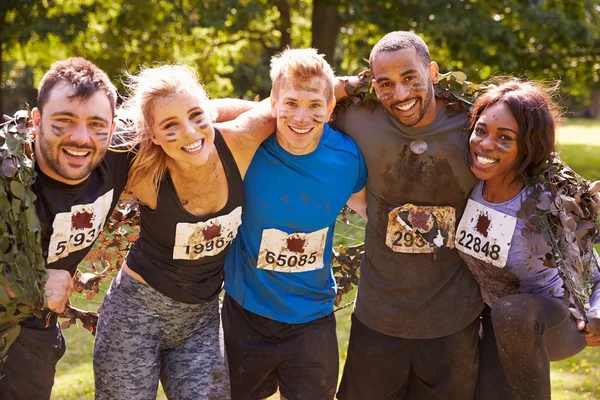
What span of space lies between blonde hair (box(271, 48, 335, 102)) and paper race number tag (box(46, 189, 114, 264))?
90 cm

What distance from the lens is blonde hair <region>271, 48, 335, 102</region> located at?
336 centimetres

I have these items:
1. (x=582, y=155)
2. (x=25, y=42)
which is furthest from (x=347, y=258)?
(x=582, y=155)

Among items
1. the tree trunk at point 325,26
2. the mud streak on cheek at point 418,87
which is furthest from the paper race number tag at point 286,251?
the tree trunk at point 325,26

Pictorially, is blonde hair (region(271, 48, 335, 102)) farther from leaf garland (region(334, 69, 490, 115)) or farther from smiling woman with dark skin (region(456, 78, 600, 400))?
smiling woman with dark skin (region(456, 78, 600, 400))

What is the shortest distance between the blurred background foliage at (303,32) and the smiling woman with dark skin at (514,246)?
25.3 ft

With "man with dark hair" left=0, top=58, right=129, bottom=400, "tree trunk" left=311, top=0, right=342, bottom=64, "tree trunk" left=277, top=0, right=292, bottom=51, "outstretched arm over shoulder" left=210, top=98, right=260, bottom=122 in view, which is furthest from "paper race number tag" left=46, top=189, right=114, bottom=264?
"tree trunk" left=277, top=0, right=292, bottom=51

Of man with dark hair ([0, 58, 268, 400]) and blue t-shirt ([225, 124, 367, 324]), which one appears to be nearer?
man with dark hair ([0, 58, 268, 400])

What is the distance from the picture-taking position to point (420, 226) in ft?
11.8

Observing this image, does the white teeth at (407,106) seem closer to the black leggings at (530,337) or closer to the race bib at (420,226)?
the race bib at (420,226)

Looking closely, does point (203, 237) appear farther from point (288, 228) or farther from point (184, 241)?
point (288, 228)

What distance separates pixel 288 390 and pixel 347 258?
1.08 meters

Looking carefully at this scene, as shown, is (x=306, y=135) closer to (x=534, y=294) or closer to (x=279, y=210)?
(x=279, y=210)

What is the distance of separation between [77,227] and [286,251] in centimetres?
91

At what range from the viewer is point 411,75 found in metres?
3.43
